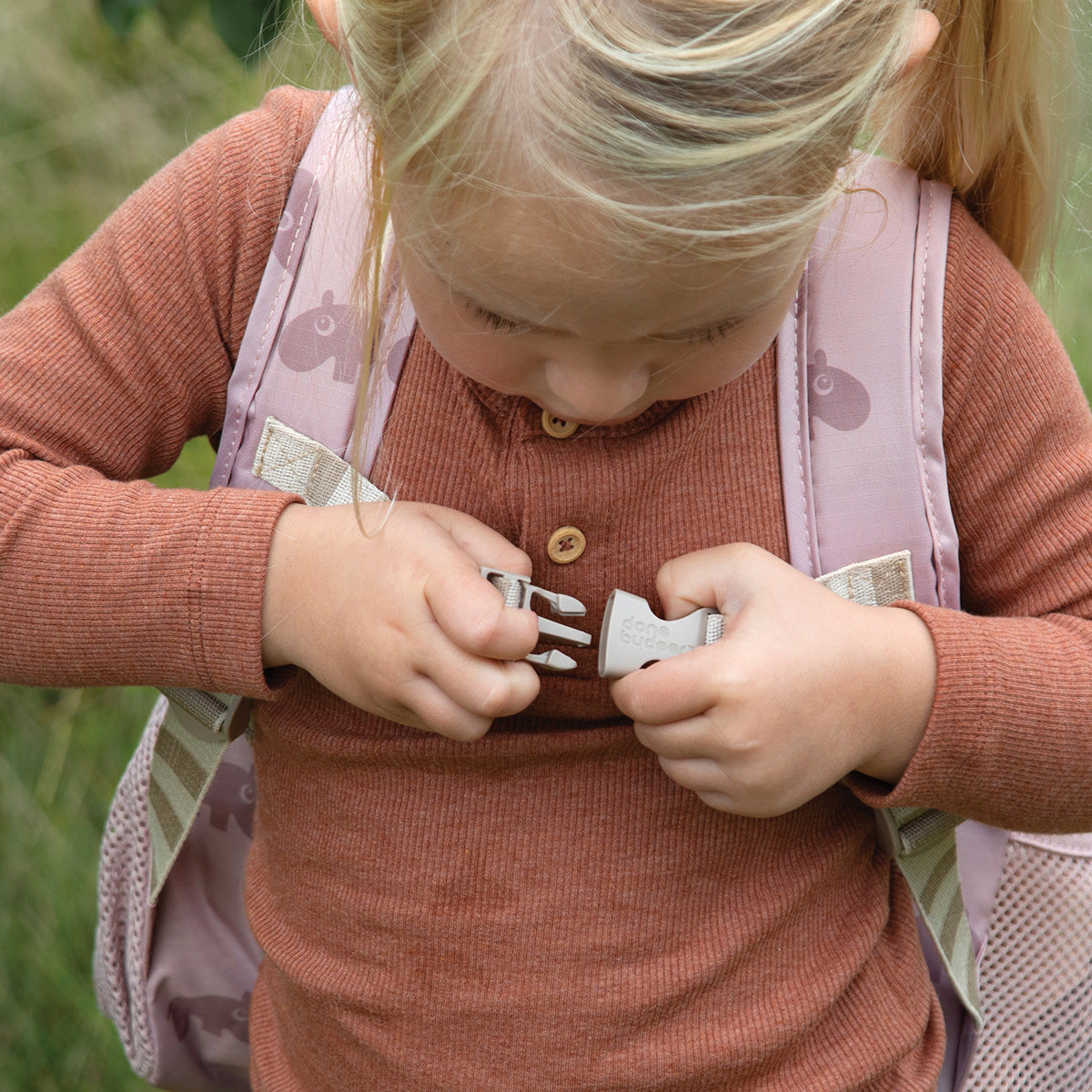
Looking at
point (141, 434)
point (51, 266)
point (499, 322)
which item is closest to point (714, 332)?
point (499, 322)

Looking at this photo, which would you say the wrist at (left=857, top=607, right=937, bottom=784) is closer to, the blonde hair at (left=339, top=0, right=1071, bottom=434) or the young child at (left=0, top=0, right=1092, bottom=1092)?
the young child at (left=0, top=0, right=1092, bottom=1092)

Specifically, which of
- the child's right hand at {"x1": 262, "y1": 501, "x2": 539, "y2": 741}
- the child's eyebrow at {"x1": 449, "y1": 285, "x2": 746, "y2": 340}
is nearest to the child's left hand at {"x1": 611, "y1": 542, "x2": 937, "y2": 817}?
the child's right hand at {"x1": 262, "y1": 501, "x2": 539, "y2": 741}

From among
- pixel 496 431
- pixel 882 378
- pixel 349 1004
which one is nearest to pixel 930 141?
pixel 882 378

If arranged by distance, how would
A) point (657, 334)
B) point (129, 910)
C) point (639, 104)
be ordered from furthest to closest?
point (129, 910) → point (657, 334) → point (639, 104)

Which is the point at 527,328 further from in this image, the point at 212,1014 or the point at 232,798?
the point at 212,1014

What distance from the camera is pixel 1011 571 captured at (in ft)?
3.80

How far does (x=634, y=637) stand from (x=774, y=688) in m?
0.12

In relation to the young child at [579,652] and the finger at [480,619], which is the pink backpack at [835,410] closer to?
the young child at [579,652]

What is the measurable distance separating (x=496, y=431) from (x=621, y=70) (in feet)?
1.25

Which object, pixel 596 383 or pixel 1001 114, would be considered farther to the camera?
pixel 1001 114

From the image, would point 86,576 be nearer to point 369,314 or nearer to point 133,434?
point 133,434

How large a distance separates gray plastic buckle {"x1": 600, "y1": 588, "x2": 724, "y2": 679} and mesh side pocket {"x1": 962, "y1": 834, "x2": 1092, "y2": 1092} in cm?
52

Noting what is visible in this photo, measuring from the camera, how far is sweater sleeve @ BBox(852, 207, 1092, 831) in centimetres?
107

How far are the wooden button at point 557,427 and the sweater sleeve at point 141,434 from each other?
23 cm
